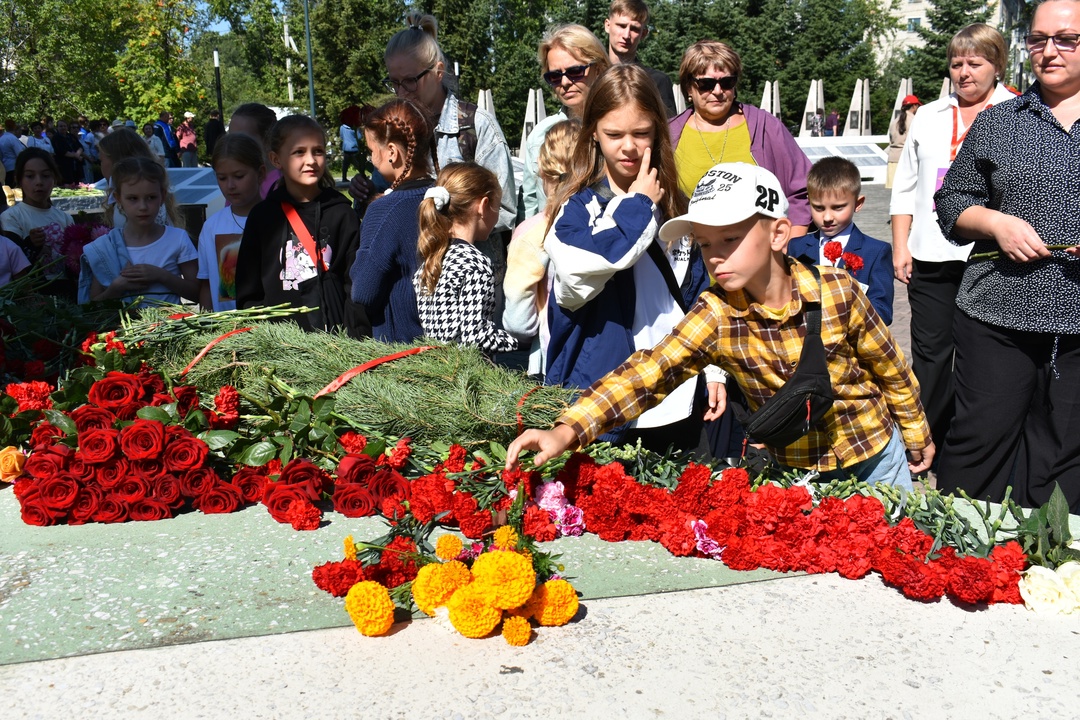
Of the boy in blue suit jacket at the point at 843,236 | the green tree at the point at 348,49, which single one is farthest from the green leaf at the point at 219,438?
the green tree at the point at 348,49

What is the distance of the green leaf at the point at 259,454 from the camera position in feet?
10.4

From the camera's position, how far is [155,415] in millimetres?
3248

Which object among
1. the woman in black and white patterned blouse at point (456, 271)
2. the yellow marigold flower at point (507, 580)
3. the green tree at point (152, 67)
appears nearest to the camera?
the yellow marigold flower at point (507, 580)

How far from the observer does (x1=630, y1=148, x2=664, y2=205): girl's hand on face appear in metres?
3.36

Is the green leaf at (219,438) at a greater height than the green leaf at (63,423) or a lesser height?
lesser

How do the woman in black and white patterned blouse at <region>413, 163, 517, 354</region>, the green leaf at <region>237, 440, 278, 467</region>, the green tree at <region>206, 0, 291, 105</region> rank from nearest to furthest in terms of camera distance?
the green leaf at <region>237, 440, 278, 467</region>
the woman in black and white patterned blouse at <region>413, 163, 517, 354</region>
the green tree at <region>206, 0, 291, 105</region>

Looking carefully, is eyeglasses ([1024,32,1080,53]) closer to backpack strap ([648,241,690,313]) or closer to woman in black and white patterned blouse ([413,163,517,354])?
backpack strap ([648,241,690,313])

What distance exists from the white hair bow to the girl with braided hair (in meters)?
0.33

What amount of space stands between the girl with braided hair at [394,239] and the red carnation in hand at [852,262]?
6.42 feet

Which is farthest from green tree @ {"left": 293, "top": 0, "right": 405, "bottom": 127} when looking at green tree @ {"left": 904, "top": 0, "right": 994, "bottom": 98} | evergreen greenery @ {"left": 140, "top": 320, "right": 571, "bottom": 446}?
evergreen greenery @ {"left": 140, "top": 320, "right": 571, "bottom": 446}

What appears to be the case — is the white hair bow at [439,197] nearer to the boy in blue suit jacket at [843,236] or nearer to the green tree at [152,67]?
the boy in blue suit jacket at [843,236]

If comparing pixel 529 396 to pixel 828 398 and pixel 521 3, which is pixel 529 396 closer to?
pixel 828 398

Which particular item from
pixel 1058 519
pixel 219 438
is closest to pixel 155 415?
pixel 219 438

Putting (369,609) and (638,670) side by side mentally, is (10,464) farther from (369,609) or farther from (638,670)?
(638,670)
